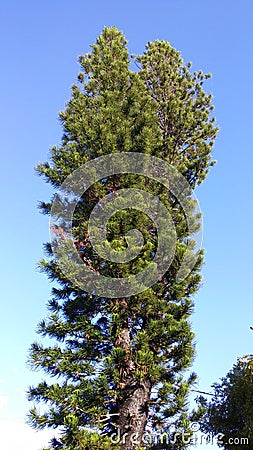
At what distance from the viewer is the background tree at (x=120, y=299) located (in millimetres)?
6500

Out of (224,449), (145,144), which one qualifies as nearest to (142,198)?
(145,144)

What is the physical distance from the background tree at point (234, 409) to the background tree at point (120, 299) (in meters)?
0.40

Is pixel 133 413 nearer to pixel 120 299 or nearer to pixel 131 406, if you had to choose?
pixel 131 406

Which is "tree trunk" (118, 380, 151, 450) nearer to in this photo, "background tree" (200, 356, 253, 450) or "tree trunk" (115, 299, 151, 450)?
"tree trunk" (115, 299, 151, 450)

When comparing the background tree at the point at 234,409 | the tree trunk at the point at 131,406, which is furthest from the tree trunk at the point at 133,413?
the background tree at the point at 234,409

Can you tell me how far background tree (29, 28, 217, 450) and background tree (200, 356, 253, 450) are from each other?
1.32 feet

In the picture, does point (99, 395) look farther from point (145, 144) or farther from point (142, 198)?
point (145, 144)

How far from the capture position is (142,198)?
7754 mm

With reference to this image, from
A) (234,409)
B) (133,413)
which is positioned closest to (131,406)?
(133,413)

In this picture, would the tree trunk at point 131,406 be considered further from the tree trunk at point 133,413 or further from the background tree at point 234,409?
the background tree at point 234,409

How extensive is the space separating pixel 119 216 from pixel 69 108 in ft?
10.3

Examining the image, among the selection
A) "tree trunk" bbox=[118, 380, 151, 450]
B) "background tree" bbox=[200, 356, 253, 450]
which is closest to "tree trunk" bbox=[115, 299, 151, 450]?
"tree trunk" bbox=[118, 380, 151, 450]

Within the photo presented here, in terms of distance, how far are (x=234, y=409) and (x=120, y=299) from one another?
223 cm

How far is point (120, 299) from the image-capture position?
23.6ft
